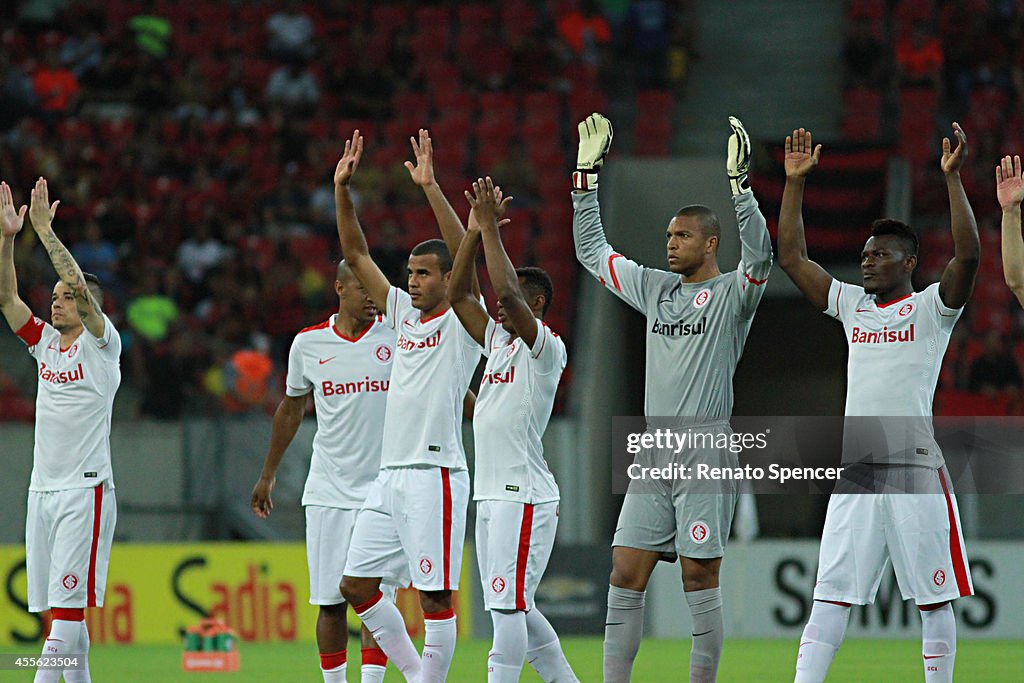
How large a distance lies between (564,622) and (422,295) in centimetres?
796

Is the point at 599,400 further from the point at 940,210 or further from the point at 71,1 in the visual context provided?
the point at 71,1

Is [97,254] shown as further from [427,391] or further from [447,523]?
[447,523]

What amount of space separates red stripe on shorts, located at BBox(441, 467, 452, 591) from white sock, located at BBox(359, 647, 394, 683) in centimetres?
90

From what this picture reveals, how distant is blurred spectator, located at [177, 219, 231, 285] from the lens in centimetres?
1931

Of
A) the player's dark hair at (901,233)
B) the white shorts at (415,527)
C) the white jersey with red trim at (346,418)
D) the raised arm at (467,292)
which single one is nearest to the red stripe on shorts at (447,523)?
the white shorts at (415,527)

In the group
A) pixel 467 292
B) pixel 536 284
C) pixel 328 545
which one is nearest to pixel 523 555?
pixel 467 292

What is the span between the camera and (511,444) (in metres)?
8.12

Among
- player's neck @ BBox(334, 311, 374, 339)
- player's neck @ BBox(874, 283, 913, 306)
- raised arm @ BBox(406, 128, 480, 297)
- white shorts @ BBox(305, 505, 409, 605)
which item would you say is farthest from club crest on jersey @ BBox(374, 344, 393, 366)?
player's neck @ BBox(874, 283, 913, 306)

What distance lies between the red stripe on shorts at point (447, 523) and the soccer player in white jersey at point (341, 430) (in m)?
0.82

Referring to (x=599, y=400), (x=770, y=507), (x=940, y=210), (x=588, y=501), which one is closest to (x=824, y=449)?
(x=588, y=501)

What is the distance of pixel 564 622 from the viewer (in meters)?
15.7

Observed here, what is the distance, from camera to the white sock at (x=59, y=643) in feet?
27.9

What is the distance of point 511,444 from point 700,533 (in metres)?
1.11

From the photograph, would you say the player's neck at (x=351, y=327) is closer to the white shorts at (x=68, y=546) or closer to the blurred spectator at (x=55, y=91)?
the white shorts at (x=68, y=546)
